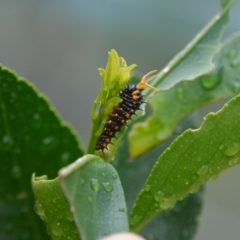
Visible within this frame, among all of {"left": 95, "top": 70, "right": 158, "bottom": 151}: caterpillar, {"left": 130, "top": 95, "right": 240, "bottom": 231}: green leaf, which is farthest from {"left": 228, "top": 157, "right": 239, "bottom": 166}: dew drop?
{"left": 95, "top": 70, "right": 158, "bottom": 151}: caterpillar

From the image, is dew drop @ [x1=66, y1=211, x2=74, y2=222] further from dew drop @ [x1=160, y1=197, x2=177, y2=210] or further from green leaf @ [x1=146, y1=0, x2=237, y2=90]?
green leaf @ [x1=146, y1=0, x2=237, y2=90]

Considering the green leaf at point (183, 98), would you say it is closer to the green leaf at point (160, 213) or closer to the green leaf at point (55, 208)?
the green leaf at point (160, 213)

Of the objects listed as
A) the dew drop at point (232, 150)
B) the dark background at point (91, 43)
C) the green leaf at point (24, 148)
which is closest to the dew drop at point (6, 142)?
the green leaf at point (24, 148)

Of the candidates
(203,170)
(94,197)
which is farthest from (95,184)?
(203,170)

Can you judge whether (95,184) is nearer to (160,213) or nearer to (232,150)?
(232,150)

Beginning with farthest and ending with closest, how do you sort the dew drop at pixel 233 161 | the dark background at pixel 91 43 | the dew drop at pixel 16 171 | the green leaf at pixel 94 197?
the dark background at pixel 91 43 → the dew drop at pixel 16 171 → the dew drop at pixel 233 161 → the green leaf at pixel 94 197

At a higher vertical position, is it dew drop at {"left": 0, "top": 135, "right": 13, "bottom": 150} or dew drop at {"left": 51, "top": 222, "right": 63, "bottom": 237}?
dew drop at {"left": 0, "top": 135, "right": 13, "bottom": 150}

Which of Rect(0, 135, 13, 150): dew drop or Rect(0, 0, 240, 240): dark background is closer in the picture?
Rect(0, 135, 13, 150): dew drop

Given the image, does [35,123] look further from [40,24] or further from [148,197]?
[40,24]
